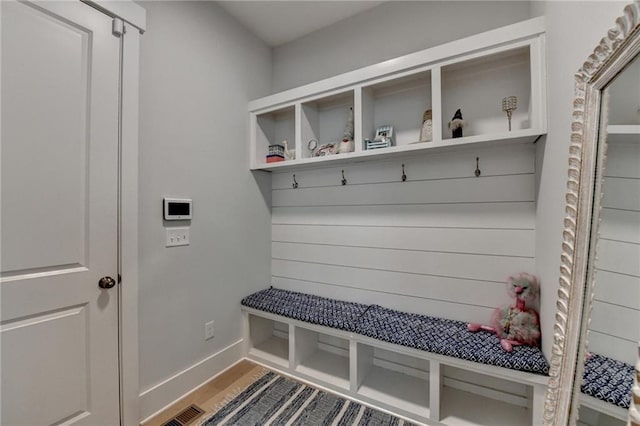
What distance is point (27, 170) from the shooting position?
1.16 meters

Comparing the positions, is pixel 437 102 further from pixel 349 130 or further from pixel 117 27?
pixel 117 27

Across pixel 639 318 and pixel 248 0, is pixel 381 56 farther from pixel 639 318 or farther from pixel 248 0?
pixel 639 318

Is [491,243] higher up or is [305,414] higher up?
[491,243]

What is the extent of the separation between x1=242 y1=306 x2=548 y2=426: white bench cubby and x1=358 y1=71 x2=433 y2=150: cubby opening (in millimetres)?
1365

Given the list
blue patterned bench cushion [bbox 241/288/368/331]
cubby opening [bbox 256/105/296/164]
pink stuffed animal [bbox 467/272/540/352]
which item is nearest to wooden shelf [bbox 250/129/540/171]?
cubby opening [bbox 256/105/296/164]

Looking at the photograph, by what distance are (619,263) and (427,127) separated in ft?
3.89

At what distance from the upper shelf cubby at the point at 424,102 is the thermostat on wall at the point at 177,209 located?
0.67 metres

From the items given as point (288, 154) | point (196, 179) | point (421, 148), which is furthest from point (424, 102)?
point (196, 179)

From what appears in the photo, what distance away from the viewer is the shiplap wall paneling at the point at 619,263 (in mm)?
657

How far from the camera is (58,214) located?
1.25m

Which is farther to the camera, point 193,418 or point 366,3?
point 366,3

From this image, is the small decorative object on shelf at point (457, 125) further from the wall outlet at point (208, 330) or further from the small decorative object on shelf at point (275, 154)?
the wall outlet at point (208, 330)

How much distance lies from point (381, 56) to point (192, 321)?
7.61 ft

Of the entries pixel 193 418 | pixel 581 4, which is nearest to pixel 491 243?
pixel 581 4
